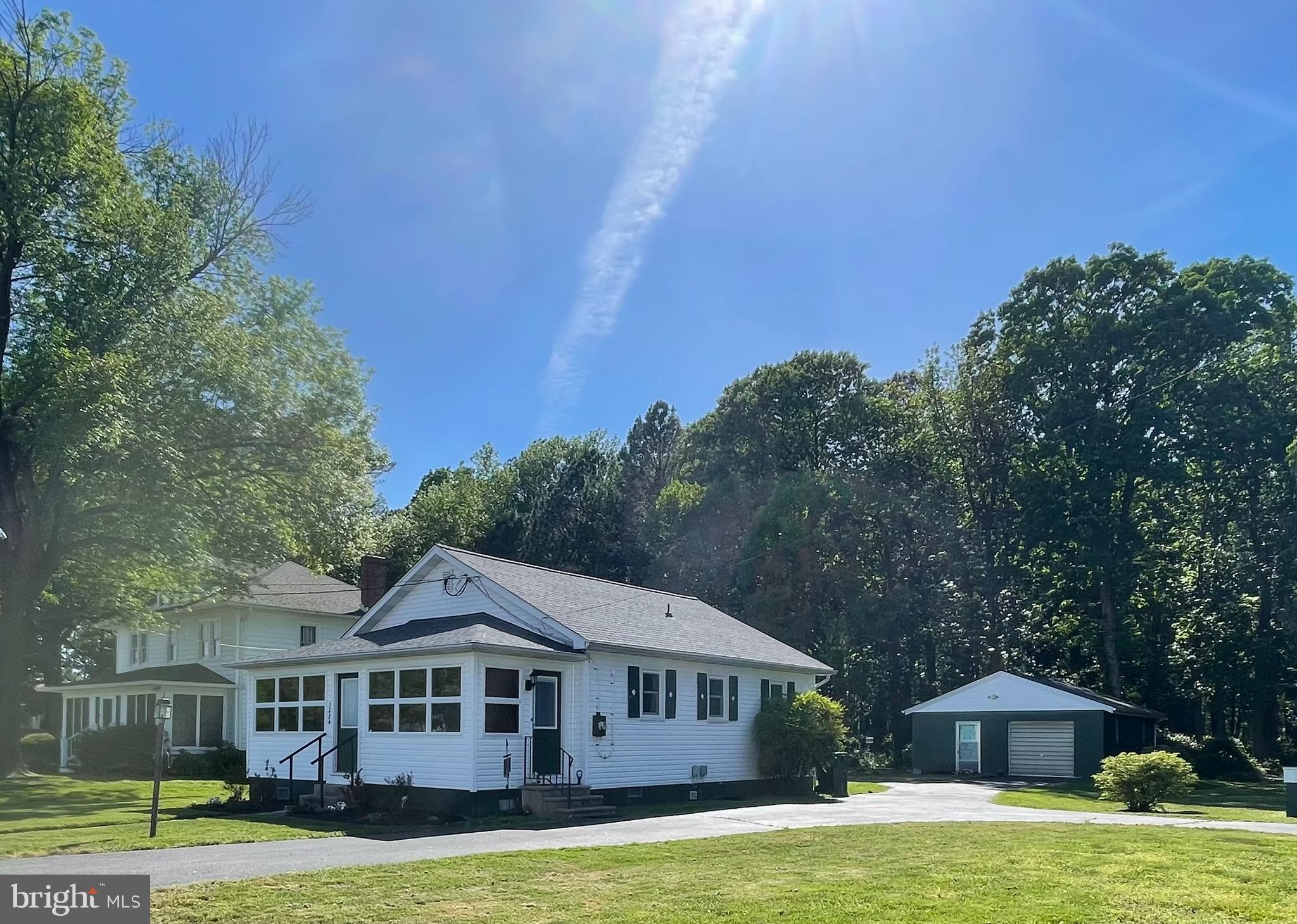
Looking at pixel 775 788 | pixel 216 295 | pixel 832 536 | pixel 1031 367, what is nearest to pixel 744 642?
pixel 775 788

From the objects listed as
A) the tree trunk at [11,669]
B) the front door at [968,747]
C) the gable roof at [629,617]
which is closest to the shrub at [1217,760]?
the front door at [968,747]

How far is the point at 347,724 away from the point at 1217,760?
32754 millimetres

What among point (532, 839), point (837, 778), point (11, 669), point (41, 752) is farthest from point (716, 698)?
point (41, 752)

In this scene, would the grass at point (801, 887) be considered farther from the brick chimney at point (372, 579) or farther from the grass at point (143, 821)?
the brick chimney at point (372, 579)

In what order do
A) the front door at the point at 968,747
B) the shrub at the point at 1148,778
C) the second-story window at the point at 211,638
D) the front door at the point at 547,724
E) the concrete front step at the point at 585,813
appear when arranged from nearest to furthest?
the concrete front step at the point at 585,813
the front door at the point at 547,724
the shrub at the point at 1148,778
the front door at the point at 968,747
the second-story window at the point at 211,638

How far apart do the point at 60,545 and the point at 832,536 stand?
30499mm

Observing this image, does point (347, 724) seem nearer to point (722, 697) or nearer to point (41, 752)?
point (722, 697)

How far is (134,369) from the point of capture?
2475 centimetres

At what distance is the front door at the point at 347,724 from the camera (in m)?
20.8

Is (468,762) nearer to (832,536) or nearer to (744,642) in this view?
(744,642)

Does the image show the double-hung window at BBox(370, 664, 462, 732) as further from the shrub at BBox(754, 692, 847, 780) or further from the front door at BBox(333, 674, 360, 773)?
the shrub at BBox(754, 692, 847, 780)

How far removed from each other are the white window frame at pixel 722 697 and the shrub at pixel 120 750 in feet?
58.0

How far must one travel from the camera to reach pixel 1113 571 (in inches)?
1710

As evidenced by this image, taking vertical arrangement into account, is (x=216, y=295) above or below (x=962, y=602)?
above
